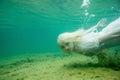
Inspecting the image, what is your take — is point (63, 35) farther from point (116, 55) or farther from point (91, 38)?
point (116, 55)

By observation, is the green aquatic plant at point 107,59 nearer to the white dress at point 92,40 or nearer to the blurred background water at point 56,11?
the white dress at point 92,40

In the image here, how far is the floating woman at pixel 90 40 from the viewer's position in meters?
7.31

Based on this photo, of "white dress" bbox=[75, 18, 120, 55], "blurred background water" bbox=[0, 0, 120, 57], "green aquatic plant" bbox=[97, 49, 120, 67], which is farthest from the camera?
"blurred background water" bbox=[0, 0, 120, 57]

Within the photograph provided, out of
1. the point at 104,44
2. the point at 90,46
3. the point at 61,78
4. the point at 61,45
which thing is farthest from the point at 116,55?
the point at 61,78

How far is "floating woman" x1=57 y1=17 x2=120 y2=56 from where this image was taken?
7.31 meters

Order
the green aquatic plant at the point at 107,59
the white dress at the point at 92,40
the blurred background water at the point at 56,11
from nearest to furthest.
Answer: the white dress at the point at 92,40 → the green aquatic plant at the point at 107,59 → the blurred background water at the point at 56,11

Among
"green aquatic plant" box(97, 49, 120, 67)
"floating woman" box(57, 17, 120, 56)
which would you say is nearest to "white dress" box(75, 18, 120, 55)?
A: "floating woman" box(57, 17, 120, 56)

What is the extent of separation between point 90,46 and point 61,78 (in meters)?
1.88

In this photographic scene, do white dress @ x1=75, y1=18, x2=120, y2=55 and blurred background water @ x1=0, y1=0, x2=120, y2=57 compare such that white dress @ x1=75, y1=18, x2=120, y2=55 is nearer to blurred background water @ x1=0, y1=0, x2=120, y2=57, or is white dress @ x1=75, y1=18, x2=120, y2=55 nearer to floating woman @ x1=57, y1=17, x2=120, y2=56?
floating woman @ x1=57, y1=17, x2=120, y2=56

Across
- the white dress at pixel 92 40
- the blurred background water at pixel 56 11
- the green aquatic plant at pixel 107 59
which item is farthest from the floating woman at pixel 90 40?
the blurred background water at pixel 56 11

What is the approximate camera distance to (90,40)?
727 centimetres

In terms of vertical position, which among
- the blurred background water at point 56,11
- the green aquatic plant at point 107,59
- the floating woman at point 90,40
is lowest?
the green aquatic plant at point 107,59

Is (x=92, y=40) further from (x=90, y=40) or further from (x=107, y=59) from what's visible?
(x=107, y=59)

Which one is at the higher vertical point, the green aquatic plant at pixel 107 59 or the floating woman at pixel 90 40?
the floating woman at pixel 90 40
